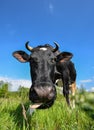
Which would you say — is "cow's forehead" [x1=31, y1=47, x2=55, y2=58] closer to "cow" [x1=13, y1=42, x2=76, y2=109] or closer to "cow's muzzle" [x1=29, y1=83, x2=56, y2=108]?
"cow" [x1=13, y1=42, x2=76, y2=109]

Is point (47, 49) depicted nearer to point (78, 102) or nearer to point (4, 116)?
point (4, 116)

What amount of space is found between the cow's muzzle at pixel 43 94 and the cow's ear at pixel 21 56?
2.89 m

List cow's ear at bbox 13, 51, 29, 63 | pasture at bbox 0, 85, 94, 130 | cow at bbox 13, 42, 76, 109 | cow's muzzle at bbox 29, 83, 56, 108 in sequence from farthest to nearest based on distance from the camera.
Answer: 1. cow's ear at bbox 13, 51, 29, 63
2. cow at bbox 13, 42, 76, 109
3. cow's muzzle at bbox 29, 83, 56, 108
4. pasture at bbox 0, 85, 94, 130

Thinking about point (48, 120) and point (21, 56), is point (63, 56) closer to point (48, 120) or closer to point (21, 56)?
point (21, 56)

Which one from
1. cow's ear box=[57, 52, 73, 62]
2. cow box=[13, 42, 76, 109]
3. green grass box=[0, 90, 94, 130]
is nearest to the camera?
green grass box=[0, 90, 94, 130]

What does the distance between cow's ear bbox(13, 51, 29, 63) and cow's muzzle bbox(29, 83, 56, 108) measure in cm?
289

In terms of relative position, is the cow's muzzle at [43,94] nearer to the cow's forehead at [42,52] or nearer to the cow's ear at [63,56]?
the cow's forehead at [42,52]

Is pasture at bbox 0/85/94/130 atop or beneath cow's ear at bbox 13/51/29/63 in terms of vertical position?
beneath

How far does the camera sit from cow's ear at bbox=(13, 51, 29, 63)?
11.0 meters

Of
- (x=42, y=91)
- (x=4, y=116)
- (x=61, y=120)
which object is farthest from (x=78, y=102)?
(x=42, y=91)

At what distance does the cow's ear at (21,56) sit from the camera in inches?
432

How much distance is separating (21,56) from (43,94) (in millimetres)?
3725

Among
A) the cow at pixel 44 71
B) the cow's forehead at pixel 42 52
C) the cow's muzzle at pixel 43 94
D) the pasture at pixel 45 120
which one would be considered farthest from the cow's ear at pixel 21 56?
the pasture at pixel 45 120

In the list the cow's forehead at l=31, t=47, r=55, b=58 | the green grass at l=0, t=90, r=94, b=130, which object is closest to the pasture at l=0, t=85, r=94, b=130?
the green grass at l=0, t=90, r=94, b=130
